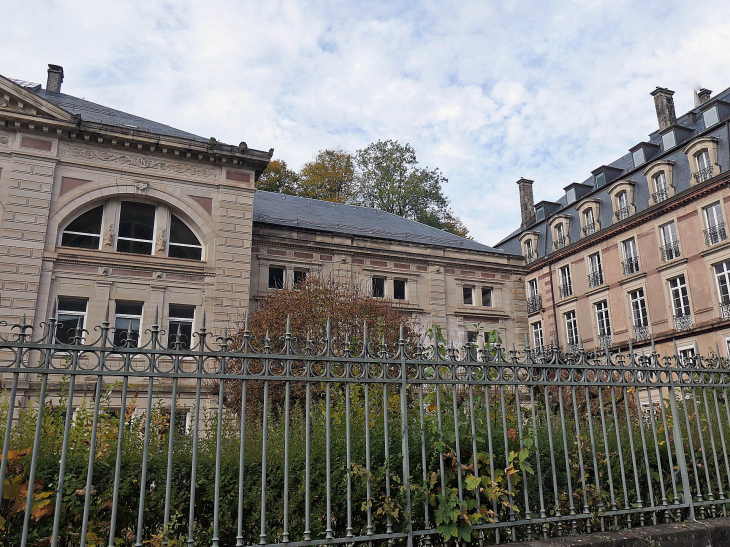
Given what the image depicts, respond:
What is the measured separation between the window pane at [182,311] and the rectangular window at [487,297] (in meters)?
13.7

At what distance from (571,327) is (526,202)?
10.9 m

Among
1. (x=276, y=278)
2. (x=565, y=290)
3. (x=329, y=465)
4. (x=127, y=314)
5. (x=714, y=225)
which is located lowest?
(x=329, y=465)

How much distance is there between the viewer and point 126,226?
18.1 metres

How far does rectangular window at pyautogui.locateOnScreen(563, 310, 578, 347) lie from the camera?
98.8 feet

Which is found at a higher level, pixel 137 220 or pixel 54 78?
pixel 54 78

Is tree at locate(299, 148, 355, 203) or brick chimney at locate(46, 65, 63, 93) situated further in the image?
tree at locate(299, 148, 355, 203)

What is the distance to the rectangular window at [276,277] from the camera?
21.6 m

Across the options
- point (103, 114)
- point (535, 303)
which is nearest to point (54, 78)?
point (103, 114)

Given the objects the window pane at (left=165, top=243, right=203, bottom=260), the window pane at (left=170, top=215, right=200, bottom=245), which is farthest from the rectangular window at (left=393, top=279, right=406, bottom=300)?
the window pane at (left=170, top=215, right=200, bottom=245)

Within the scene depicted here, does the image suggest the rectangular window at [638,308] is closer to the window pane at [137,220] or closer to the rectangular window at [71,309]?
the window pane at [137,220]

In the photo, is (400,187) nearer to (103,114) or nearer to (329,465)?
(103,114)

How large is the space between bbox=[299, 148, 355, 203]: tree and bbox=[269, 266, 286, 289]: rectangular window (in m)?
13.4

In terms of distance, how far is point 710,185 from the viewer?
22.8 m

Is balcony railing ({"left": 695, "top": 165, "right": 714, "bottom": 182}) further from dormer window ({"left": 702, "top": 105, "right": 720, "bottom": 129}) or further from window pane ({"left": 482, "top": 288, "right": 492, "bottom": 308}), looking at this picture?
window pane ({"left": 482, "top": 288, "right": 492, "bottom": 308})
